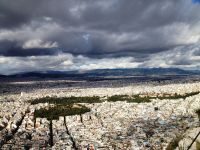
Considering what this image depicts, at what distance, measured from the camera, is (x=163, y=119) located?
7969 cm

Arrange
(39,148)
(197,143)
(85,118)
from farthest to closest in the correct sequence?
(85,118)
(39,148)
(197,143)

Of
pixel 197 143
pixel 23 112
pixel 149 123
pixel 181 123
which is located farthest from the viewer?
pixel 23 112

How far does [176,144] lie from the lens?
4881cm

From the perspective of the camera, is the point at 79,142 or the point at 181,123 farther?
the point at 181,123

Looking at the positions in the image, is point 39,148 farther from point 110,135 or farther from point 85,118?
point 85,118

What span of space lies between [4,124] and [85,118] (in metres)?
18.6

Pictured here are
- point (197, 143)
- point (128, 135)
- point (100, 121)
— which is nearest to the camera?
point (197, 143)

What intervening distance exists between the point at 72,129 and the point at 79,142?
15.4m

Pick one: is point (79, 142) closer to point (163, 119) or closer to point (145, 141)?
point (145, 141)

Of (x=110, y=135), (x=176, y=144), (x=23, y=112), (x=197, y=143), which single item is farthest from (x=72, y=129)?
(x=23, y=112)

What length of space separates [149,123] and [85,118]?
21396 millimetres

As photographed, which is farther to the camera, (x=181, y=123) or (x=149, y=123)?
(x=149, y=123)

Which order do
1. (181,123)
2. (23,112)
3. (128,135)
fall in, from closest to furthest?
1. (128,135)
2. (181,123)
3. (23,112)

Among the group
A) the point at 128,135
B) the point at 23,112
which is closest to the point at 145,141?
the point at 128,135
